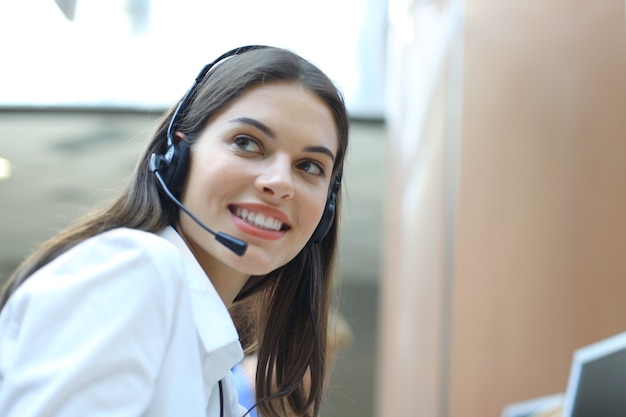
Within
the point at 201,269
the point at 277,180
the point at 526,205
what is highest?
the point at 277,180

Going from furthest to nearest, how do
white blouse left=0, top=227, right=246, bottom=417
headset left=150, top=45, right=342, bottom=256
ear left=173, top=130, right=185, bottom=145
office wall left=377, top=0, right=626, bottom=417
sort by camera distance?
office wall left=377, top=0, right=626, bottom=417 → ear left=173, top=130, right=185, bottom=145 → headset left=150, top=45, right=342, bottom=256 → white blouse left=0, top=227, right=246, bottom=417

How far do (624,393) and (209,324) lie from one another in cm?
64

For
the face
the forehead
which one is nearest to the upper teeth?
the face

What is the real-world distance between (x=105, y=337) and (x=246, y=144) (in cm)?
39

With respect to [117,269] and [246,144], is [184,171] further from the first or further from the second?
[117,269]

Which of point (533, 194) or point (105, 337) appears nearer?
point (105, 337)

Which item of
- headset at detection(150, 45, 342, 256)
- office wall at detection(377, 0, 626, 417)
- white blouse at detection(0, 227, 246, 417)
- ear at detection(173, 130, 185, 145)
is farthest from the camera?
office wall at detection(377, 0, 626, 417)

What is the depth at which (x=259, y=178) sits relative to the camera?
95cm

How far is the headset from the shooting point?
93 centimetres

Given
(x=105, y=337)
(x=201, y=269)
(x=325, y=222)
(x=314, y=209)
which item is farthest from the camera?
(x=325, y=222)

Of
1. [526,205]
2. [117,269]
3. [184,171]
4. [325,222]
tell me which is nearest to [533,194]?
[526,205]

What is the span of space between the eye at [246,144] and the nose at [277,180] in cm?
3

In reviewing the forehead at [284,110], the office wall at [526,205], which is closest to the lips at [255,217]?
the forehead at [284,110]

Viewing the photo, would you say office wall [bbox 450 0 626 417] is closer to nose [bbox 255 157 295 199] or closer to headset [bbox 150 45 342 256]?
headset [bbox 150 45 342 256]
